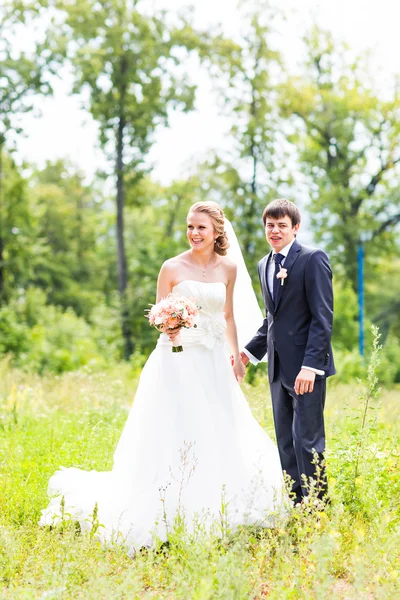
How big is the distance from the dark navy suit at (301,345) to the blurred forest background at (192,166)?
31.9 ft

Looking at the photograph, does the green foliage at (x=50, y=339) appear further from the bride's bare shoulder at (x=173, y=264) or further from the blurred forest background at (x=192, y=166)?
the bride's bare shoulder at (x=173, y=264)

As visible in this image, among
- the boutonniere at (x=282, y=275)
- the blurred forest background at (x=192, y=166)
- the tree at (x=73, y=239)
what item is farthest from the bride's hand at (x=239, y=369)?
the tree at (x=73, y=239)

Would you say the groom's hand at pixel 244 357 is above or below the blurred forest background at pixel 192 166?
below

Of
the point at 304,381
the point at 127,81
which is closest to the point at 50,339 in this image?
the point at 127,81

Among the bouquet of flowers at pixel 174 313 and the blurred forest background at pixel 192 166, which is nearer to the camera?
the bouquet of flowers at pixel 174 313

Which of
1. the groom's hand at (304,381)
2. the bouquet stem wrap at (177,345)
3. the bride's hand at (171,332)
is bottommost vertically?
the groom's hand at (304,381)

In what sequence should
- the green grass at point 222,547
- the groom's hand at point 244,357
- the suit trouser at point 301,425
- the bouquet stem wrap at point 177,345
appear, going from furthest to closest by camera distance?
the groom's hand at point 244,357, the bouquet stem wrap at point 177,345, the suit trouser at point 301,425, the green grass at point 222,547

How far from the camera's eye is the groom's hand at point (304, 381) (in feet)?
14.4

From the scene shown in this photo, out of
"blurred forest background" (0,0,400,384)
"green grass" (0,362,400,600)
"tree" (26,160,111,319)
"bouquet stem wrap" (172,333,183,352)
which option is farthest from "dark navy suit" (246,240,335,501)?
"tree" (26,160,111,319)

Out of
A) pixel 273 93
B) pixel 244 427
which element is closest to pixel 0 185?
pixel 273 93

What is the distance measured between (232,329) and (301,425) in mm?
1162

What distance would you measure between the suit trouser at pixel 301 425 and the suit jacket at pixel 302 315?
0.37 ft

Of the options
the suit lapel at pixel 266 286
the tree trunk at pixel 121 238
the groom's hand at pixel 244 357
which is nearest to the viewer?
the suit lapel at pixel 266 286

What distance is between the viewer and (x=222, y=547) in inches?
145
